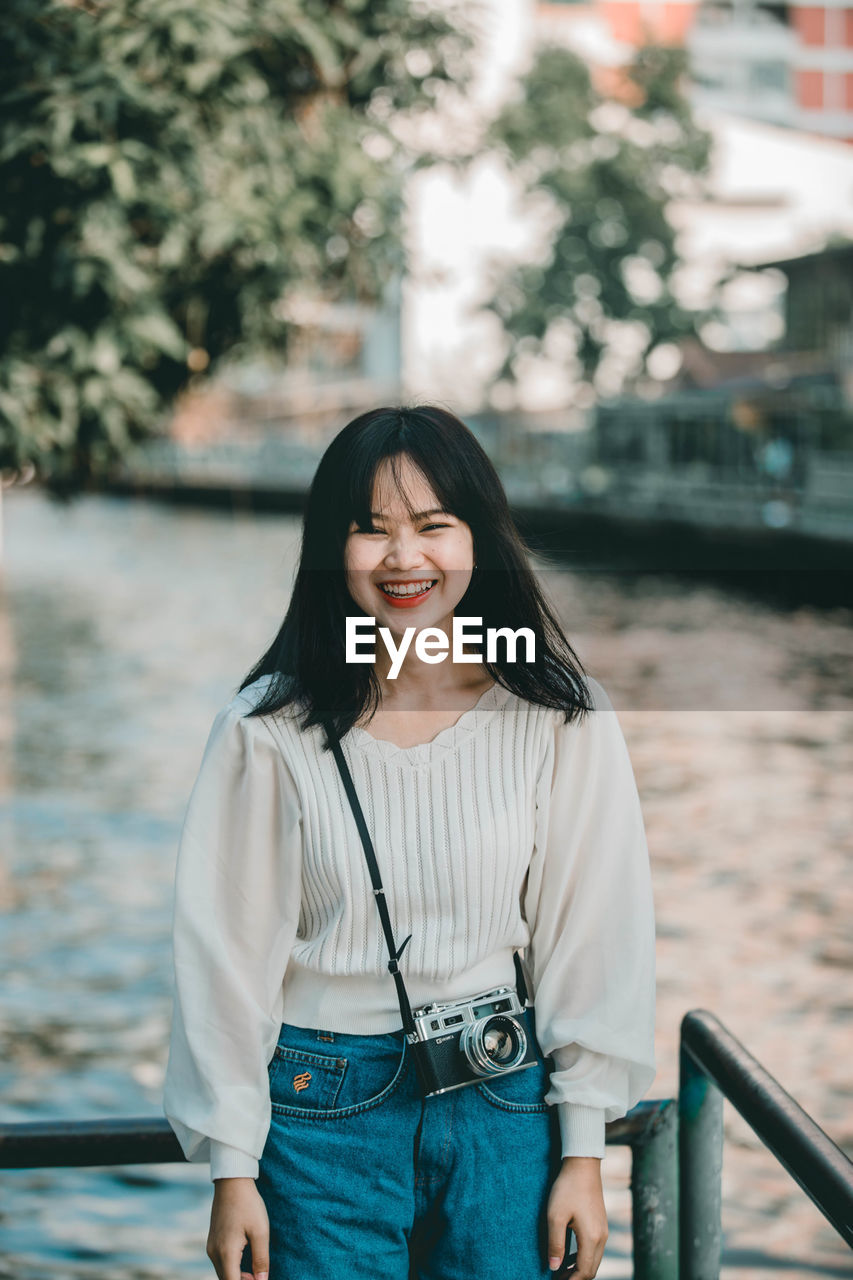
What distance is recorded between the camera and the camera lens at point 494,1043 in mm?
1649

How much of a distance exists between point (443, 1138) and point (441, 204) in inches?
1977

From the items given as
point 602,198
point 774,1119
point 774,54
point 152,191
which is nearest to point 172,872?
point 152,191

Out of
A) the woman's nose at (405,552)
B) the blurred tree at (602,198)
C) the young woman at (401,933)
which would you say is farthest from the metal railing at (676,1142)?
the blurred tree at (602,198)

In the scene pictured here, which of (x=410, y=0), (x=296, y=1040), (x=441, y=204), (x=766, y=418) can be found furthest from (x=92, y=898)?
(x=441, y=204)

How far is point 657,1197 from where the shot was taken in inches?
85.7

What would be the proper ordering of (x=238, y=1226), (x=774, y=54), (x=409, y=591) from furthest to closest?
1. (x=774, y=54)
2. (x=409, y=591)
3. (x=238, y=1226)

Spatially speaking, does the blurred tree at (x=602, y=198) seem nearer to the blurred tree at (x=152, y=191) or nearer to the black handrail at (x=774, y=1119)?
the blurred tree at (x=152, y=191)

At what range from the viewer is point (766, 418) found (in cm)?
3048

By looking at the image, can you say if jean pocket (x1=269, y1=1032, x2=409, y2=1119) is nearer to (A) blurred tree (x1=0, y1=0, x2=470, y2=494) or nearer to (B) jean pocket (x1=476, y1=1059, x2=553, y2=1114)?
(B) jean pocket (x1=476, y1=1059, x2=553, y2=1114)

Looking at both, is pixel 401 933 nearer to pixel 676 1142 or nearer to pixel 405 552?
pixel 405 552

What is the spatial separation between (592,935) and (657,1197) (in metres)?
0.64

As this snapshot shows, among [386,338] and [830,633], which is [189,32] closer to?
[830,633]

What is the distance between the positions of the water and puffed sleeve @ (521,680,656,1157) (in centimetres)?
66

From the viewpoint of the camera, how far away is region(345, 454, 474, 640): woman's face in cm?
171
